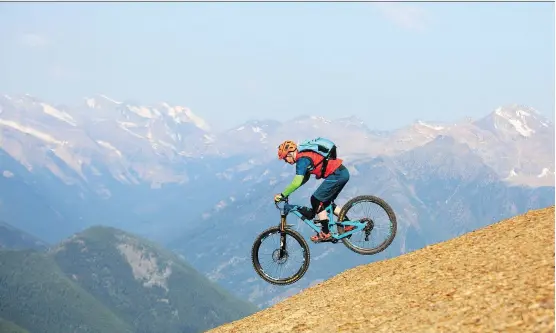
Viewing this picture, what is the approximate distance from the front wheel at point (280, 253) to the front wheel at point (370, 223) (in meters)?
1.38

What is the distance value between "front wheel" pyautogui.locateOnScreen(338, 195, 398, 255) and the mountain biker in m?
0.32

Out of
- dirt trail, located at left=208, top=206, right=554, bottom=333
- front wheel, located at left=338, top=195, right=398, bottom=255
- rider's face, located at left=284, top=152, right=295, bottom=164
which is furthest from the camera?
front wheel, located at left=338, top=195, right=398, bottom=255

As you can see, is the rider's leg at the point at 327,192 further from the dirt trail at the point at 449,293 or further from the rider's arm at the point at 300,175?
the dirt trail at the point at 449,293

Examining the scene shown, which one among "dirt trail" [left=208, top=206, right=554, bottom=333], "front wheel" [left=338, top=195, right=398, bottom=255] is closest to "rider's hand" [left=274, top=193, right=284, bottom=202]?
"front wheel" [left=338, top=195, right=398, bottom=255]

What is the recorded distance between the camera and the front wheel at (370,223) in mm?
21913

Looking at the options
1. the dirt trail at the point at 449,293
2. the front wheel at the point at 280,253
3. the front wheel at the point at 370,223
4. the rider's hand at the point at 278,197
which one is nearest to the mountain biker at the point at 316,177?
the rider's hand at the point at 278,197

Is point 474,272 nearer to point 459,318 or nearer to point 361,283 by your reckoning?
point 459,318

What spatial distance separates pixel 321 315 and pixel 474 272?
4.08 metres

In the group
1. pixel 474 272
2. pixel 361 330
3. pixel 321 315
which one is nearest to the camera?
pixel 361 330

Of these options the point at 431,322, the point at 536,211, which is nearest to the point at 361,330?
the point at 431,322

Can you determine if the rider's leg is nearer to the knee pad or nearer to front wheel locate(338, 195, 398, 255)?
the knee pad

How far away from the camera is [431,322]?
1470 cm

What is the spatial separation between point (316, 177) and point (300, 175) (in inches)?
35.1

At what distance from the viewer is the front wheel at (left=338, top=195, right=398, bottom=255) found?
71.9 ft
